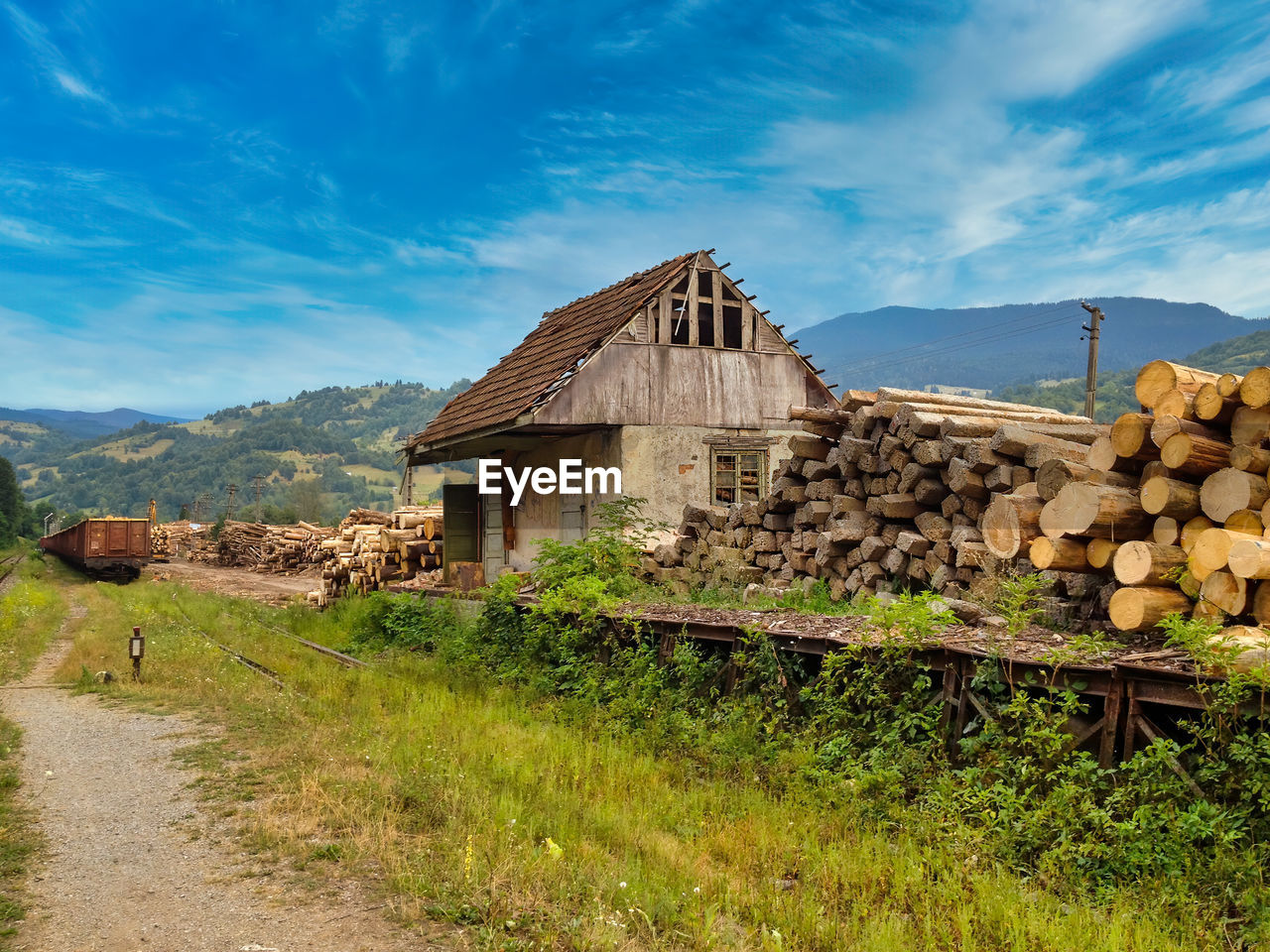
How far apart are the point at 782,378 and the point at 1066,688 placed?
13.4 meters

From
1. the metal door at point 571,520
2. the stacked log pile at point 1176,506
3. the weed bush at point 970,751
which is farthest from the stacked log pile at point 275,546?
the stacked log pile at point 1176,506

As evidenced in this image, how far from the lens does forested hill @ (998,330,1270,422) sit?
70500 mm

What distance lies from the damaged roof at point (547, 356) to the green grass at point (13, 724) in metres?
8.65

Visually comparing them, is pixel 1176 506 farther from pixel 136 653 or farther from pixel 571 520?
pixel 136 653

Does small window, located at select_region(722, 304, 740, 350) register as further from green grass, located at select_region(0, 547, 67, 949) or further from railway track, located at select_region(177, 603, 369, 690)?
green grass, located at select_region(0, 547, 67, 949)

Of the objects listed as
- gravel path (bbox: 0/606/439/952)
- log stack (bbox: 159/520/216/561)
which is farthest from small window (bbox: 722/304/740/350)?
log stack (bbox: 159/520/216/561)

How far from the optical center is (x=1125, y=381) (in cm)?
8900

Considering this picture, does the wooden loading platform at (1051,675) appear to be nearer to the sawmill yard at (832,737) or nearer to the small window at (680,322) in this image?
the sawmill yard at (832,737)

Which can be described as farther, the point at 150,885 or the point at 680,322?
the point at 680,322

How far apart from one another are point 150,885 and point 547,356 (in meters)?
15.0

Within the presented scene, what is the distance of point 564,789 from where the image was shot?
6672 mm

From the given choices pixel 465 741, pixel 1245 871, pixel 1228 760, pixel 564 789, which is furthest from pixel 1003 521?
pixel 465 741

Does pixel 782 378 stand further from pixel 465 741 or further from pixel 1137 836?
pixel 1137 836

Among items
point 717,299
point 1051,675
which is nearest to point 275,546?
point 717,299
